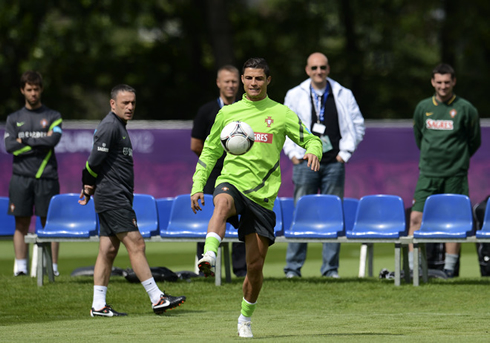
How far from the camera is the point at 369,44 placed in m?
31.8

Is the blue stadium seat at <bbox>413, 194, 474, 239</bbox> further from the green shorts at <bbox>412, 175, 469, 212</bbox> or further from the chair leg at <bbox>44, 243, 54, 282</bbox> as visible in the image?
Result: the chair leg at <bbox>44, 243, 54, 282</bbox>

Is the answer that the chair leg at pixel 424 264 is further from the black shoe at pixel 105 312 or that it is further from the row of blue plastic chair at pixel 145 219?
the black shoe at pixel 105 312

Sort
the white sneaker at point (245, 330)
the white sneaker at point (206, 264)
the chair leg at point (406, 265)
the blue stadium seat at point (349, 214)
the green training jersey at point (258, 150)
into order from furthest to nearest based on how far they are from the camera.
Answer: the blue stadium seat at point (349, 214) → the chair leg at point (406, 265) → the green training jersey at point (258, 150) → the white sneaker at point (245, 330) → the white sneaker at point (206, 264)

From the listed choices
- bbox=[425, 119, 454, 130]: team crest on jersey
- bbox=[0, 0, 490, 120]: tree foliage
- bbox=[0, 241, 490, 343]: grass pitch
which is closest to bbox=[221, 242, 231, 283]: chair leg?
bbox=[0, 241, 490, 343]: grass pitch

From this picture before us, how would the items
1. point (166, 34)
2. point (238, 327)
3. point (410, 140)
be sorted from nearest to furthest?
point (238, 327) < point (410, 140) < point (166, 34)

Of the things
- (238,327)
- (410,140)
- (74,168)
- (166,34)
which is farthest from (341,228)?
(166,34)

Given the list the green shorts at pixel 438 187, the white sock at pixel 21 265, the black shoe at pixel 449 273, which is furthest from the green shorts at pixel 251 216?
the white sock at pixel 21 265

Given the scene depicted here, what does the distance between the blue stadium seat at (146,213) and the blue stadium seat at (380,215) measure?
7.56 ft

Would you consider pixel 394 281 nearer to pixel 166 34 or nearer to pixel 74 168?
pixel 74 168

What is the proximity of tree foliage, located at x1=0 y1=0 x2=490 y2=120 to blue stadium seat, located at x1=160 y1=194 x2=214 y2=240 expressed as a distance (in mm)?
13481

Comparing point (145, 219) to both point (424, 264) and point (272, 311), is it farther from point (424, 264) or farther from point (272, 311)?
point (424, 264)

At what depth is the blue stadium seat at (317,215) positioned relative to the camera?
11.7 m

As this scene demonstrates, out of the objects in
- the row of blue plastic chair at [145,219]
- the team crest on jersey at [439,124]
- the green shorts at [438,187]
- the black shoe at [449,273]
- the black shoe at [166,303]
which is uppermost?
the team crest on jersey at [439,124]

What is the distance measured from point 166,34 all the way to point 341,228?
1969 cm
